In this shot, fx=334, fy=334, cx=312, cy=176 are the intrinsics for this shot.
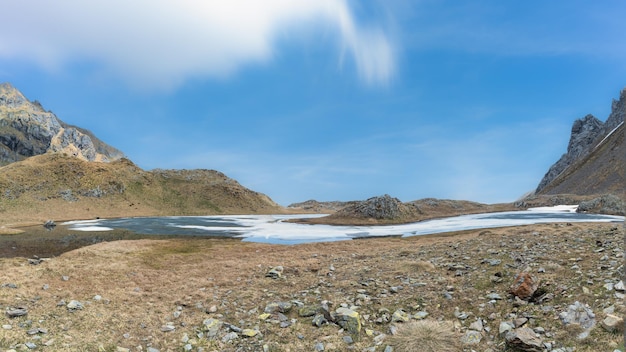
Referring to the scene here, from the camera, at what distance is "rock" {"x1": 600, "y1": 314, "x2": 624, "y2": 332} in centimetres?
956

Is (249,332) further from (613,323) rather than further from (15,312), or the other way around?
(613,323)

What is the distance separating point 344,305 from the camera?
48.0 feet

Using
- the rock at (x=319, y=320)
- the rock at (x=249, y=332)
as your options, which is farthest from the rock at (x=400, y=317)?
the rock at (x=249, y=332)

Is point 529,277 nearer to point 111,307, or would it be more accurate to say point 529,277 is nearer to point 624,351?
point 624,351

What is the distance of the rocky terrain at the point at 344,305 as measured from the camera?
1116 cm

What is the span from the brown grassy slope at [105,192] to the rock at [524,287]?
123284 mm

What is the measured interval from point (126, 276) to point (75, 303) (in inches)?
262

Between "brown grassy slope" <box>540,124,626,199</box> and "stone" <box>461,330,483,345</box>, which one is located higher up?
"brown grassy slope" <box>540,124,626,199</box>

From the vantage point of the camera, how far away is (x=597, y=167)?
520 feet

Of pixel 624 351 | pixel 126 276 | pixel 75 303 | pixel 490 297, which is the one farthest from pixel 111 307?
pixel 624 351

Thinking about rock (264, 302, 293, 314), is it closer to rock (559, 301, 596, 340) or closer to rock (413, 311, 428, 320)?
rock (413, 311, 428, 320)

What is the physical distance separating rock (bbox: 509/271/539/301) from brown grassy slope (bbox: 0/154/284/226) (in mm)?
123284

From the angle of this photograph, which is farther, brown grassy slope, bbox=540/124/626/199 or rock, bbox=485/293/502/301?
brown grassy slope, bbox=540/124/626/199

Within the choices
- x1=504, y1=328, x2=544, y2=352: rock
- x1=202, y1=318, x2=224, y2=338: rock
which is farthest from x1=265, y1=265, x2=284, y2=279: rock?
x1=504, y1=328, x2=544, y2=352: rock
